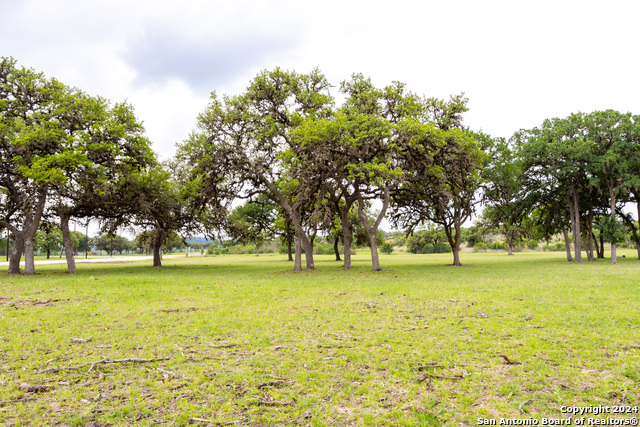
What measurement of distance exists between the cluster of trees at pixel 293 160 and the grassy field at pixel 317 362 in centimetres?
1271

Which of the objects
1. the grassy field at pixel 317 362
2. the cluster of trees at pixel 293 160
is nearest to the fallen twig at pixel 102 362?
the grassy field at pixel 317 362

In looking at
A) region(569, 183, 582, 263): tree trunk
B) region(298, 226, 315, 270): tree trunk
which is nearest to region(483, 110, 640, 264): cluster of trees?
region(569, 183, 582, 263): tree trunk

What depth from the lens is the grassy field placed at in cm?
404

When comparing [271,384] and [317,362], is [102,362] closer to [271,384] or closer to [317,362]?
[271,384]

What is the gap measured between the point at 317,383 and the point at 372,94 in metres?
22.1

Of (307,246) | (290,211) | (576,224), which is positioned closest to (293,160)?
(290,211)

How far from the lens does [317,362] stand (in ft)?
18.3

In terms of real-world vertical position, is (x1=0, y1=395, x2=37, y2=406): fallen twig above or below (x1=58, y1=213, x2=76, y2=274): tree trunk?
below

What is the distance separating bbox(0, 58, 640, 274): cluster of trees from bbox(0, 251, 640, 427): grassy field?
41.7 feet

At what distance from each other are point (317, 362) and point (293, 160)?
20.8 metres

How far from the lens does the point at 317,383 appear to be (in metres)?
4.77

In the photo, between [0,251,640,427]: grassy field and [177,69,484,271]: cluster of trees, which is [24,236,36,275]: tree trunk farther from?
[0,251,640,427]: grassy field

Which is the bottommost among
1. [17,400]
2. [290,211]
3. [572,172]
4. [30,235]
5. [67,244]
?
[17,400]

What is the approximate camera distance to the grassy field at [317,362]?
404cm
